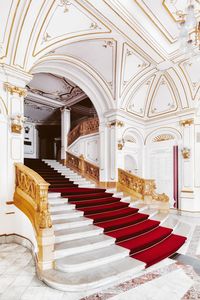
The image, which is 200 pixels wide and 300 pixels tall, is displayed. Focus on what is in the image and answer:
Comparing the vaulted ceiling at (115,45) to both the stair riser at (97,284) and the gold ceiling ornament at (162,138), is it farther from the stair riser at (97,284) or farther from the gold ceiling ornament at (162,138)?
the stair riser at (97,284)

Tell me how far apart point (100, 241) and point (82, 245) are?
0.40 metres

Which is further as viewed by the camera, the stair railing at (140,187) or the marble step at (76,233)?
the stair railing at (140,187)

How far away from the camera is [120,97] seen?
25.5 ft

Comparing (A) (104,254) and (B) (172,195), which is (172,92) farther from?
(A) (104,254)

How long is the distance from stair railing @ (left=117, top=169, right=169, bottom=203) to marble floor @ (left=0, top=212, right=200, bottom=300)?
3222 mm

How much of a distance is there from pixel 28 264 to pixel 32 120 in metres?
12.1

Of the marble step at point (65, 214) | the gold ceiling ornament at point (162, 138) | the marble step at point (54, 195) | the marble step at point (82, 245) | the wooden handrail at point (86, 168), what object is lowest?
the marble step at point (82, 245)

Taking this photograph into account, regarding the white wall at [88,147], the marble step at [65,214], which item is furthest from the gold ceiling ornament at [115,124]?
the marble step at [65,214]

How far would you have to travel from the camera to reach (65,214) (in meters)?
4.52

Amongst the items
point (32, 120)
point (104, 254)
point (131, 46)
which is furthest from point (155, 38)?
point (32, 120)

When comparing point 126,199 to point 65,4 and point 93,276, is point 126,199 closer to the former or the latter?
point 93,276

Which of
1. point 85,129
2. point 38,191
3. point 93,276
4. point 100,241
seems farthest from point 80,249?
point 85,129

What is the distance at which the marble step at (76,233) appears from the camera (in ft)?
12.2

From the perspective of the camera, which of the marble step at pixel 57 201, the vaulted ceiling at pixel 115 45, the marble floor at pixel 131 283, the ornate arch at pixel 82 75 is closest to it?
the marble floor at pixel 131 283
